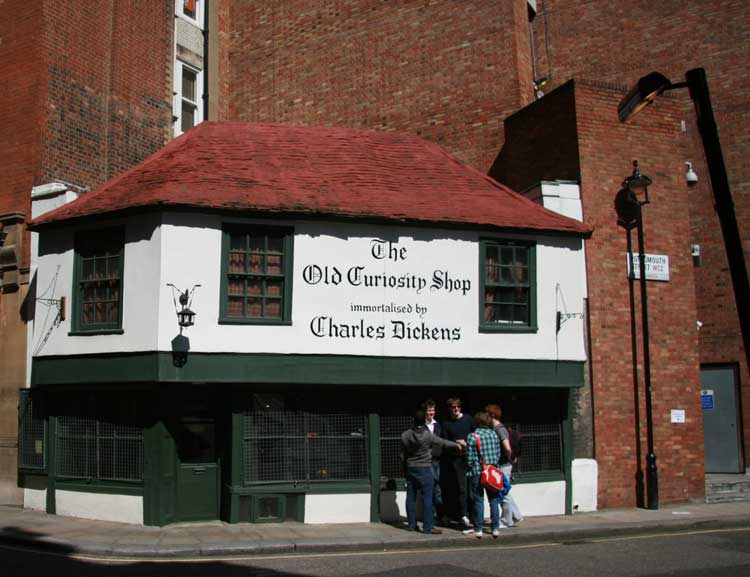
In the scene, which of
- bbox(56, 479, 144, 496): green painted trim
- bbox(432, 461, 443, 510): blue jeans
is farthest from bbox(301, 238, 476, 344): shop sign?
bbox(56, 479, 144, 496): green painted trim

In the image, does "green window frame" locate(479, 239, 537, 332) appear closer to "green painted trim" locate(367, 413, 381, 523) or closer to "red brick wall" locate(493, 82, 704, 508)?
"red brick wall" locate(493, 82, 704, 508)

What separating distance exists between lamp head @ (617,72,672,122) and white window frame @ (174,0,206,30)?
17.2 metres

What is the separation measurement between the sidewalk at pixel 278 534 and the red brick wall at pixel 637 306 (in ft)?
4.49

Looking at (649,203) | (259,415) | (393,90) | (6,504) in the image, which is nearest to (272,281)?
(259,415)

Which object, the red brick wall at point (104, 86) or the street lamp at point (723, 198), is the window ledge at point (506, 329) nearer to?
the red brick wall at point (104, 86)

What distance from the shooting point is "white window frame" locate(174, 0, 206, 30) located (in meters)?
20.2

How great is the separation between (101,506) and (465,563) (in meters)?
6.29

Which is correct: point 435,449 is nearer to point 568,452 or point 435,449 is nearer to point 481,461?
point 481,461

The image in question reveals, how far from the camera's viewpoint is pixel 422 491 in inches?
459

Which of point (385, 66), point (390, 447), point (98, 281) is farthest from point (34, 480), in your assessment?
point (385, 66)

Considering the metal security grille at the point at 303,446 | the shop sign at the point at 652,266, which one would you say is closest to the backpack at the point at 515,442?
the metal security grille at the point at 303,446

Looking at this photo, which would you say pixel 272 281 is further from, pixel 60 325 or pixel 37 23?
pixel 37 23

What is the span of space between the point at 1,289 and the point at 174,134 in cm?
623

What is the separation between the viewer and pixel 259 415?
12695 millimetres
